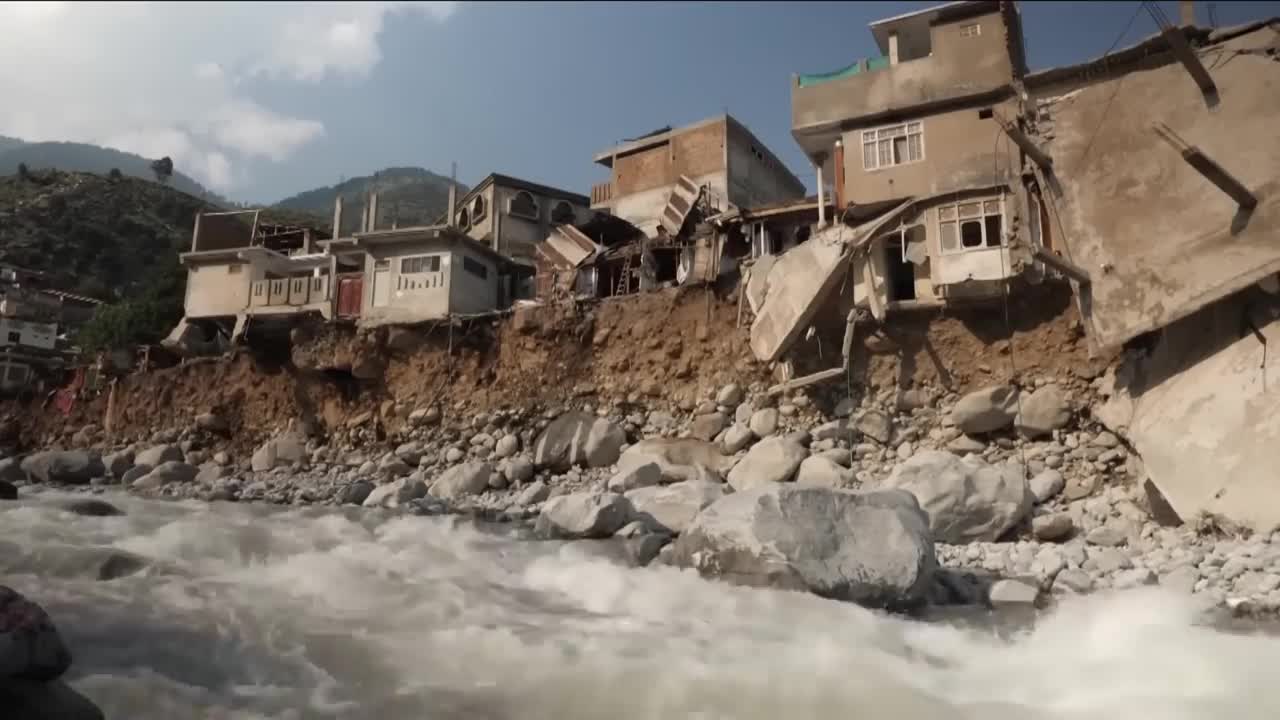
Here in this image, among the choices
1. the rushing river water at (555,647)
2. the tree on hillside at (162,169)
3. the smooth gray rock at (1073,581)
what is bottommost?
the rushing river water at (555,647)

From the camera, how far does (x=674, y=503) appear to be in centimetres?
1278

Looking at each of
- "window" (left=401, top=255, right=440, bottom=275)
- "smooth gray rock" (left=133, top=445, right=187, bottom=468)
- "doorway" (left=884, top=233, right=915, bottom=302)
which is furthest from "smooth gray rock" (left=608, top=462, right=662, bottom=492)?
"smooth gray rock" (left=133, top=445, right=187, bottom=468)

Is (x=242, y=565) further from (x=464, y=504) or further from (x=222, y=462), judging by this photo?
(x=222, y=462)

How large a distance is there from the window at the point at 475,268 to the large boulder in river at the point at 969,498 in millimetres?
16352

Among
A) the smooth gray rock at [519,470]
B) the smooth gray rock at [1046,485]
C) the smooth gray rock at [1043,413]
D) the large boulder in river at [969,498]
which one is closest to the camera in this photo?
the large boulder in river at [969,498]

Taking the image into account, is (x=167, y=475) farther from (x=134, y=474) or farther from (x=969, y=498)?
(x=969, y=498)

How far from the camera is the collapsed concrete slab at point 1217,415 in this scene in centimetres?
1034

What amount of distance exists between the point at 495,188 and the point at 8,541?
2238 cm

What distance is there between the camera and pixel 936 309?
16.6 m

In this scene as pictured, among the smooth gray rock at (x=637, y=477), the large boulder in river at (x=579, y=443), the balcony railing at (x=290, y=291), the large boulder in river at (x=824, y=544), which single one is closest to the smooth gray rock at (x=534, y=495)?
the large boulder in river at (x=579, y=443)

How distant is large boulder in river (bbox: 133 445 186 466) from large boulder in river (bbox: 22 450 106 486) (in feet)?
3.66

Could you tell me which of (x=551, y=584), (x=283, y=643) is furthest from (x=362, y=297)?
(x=283, y=643)

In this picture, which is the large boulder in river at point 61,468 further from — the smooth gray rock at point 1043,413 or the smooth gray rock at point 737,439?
the smooth gray rock at point 1043,413

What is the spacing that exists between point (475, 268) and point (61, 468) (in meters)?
14.2
